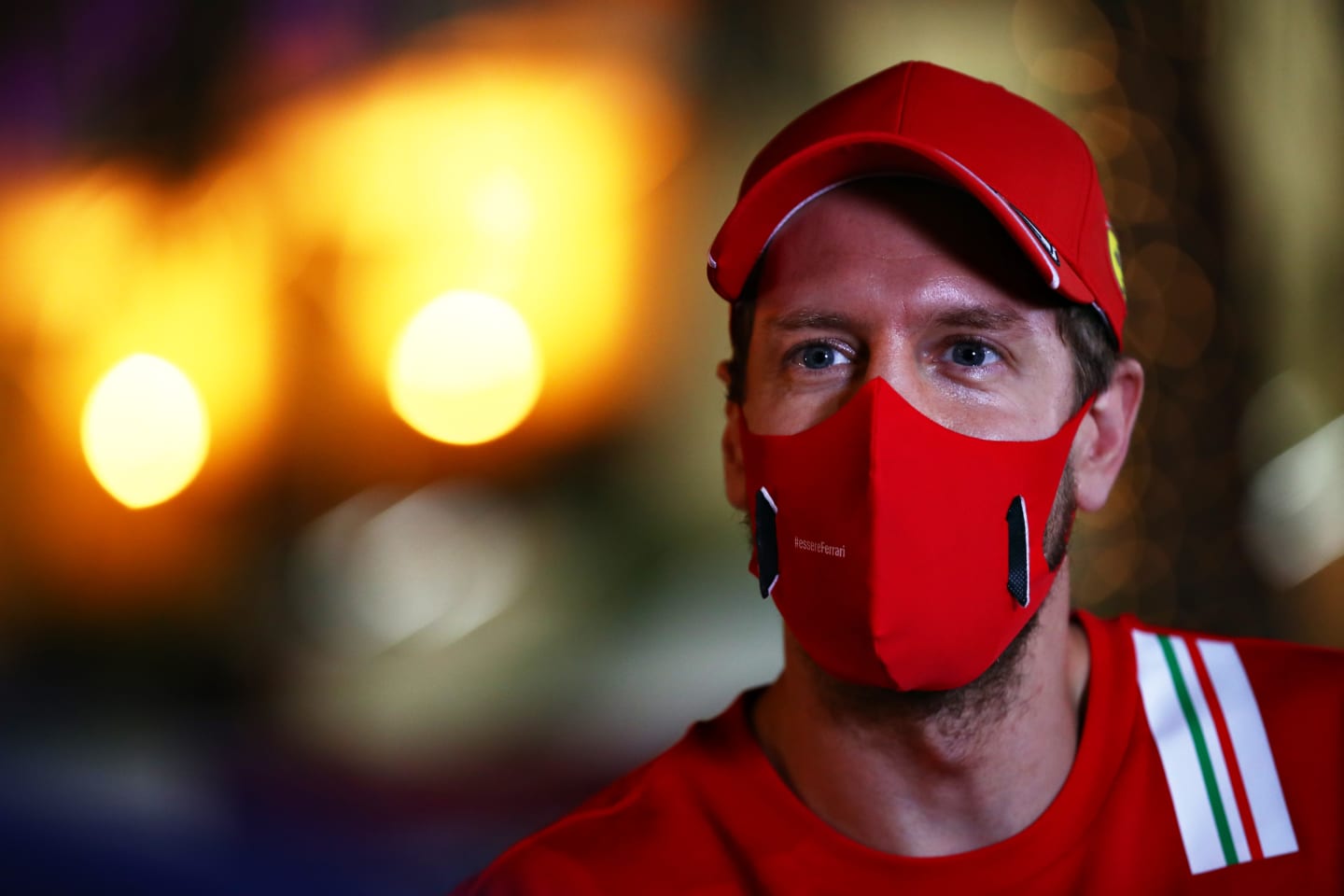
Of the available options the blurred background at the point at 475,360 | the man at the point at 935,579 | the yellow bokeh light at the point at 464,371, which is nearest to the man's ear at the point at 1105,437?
the man at the point at 935,579

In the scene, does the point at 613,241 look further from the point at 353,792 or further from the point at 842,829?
the point at 842,829

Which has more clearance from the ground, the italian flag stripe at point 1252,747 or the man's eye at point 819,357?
the man's eye at point 819,357

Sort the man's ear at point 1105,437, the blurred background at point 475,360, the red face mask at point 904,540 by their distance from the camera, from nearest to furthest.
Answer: the red face mask at point 904,540 < the man's ear at point 1105,437 < the blurred background at point 475,360

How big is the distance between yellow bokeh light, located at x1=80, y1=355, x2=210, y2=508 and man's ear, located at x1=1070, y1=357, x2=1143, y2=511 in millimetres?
2923

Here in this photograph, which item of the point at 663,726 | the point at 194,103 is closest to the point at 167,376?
the point at 194,103

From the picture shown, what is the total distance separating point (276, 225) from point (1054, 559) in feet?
9.87

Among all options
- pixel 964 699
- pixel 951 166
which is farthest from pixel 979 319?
pixel 964 699

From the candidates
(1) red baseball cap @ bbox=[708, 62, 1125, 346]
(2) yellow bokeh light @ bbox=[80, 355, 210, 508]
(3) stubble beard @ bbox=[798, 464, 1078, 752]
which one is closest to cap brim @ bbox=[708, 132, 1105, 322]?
(1) red baseball cap @ bbox=[708, 62, 1125, 346]

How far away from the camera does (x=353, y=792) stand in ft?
11.5

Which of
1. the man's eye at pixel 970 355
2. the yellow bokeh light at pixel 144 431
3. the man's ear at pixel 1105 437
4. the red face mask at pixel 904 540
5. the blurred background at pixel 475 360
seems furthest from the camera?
the yellow bokeh light at pixel 144 431

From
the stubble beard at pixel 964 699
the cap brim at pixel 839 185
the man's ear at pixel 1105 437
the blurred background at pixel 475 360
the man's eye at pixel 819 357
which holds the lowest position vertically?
the stubble beard at pixel 964 699

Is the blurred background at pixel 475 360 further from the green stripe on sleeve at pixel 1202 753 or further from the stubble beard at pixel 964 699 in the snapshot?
the stubble beard at pixel 964 699

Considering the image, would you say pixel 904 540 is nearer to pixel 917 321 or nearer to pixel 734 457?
pixel 917 321

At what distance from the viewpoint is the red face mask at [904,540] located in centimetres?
129
